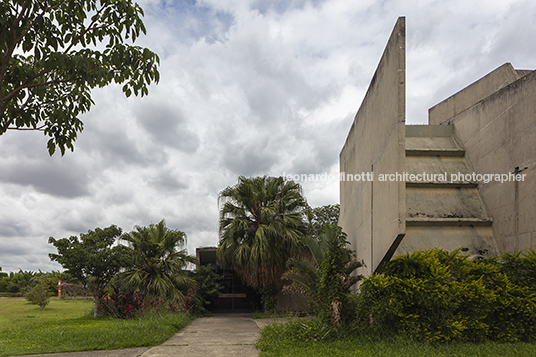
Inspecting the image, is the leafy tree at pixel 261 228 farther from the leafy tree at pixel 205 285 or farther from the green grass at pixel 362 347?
the green grass at pixel 362 347

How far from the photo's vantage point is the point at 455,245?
9.74 metres

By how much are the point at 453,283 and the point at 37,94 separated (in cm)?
767

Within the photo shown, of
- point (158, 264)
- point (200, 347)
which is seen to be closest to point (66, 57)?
point (200, 347)

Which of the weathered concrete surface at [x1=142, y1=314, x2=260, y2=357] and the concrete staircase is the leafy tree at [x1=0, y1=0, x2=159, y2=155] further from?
the concrete staircase

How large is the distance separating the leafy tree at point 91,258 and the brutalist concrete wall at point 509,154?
41.4 feet

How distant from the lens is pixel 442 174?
11117mm

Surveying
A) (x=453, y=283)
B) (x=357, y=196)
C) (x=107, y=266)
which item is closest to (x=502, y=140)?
(x=357, y=196)

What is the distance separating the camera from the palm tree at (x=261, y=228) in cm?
1492

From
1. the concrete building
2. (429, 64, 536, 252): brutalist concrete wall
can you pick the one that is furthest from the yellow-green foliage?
(429, 64, 536, 252): brutalist concrete wall

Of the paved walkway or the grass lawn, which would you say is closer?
the grass lawn

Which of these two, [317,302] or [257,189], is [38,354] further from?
[257,189]

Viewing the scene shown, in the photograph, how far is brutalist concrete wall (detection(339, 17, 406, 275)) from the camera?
7.70m

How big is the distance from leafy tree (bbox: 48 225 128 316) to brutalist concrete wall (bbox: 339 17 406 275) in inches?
345

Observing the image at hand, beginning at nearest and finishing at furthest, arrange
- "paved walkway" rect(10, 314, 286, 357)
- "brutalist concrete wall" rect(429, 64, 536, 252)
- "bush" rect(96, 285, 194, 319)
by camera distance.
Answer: "paved walkway" rect(10, 314, 286, 357), "brutalist concrete wall" rect(429, 64, 536, 252), "bush" rect(96, 285, 194, 319)
